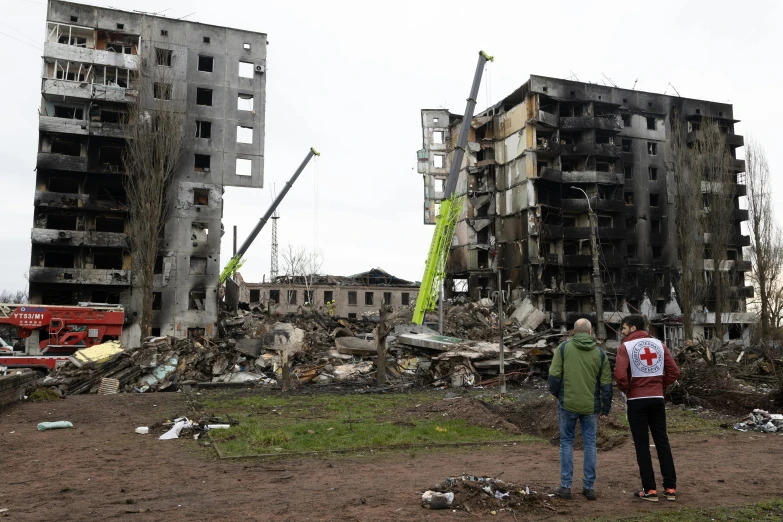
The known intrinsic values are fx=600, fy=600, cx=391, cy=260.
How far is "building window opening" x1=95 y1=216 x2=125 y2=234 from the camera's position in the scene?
137 feet

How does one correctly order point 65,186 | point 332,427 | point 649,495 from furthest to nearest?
point 65,186 < point 332,427 < point 649,495

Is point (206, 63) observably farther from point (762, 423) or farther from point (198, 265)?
point (762, 423)

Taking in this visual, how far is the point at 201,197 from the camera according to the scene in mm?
42500

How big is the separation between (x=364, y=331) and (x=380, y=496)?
31.1 metres

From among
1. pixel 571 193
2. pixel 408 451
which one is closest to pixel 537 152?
pixel 571 193

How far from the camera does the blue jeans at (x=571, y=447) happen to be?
261 inches

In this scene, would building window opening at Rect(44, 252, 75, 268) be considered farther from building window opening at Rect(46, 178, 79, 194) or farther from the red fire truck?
the red fire truck

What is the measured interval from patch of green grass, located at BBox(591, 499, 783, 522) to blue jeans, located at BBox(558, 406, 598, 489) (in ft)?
2.60

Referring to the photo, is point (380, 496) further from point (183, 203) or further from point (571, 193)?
point (571, 193)

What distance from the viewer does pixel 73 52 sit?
40500mm

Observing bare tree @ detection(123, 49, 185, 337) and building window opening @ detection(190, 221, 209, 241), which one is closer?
bare tree @ detection(123, 49, 185, 337)

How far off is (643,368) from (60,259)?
42.6 meters

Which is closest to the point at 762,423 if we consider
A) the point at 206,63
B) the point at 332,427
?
the point at 332,427

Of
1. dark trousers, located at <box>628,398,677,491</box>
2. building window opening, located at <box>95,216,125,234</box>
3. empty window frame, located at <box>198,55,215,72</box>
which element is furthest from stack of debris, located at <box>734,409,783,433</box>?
empty window frame, located at <box>198,55,215,72</box>
